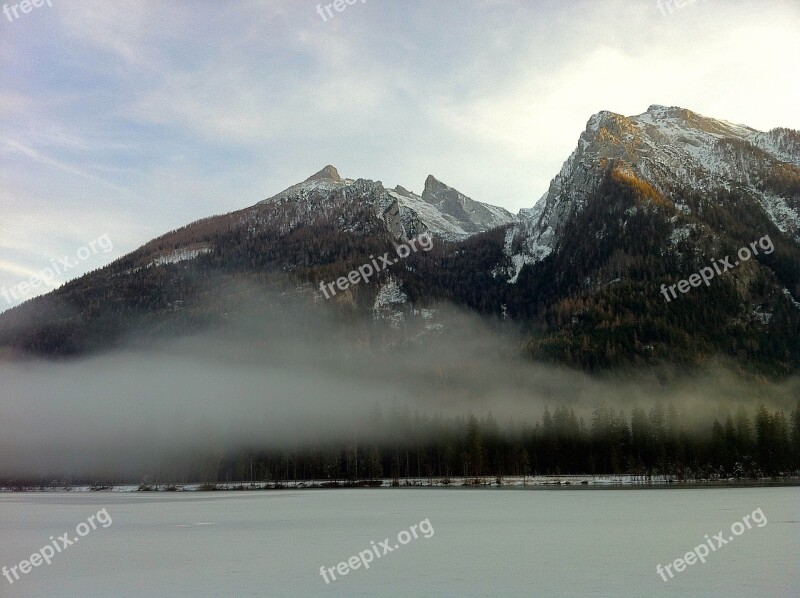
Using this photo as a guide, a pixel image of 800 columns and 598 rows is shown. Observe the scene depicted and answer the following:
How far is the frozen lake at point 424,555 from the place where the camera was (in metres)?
26.6

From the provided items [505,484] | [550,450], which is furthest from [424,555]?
[550,450]

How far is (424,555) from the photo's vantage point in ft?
116

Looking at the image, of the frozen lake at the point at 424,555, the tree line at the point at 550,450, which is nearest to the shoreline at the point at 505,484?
the tree line at the point at 550,450

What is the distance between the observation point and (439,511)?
218ft

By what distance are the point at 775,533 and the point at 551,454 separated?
350 ft

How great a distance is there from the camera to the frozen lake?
26.6 meters

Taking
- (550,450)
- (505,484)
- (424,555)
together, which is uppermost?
(424,555)

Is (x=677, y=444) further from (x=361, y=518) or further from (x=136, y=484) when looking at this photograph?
(x=136, y=484)

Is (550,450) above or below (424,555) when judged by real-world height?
below

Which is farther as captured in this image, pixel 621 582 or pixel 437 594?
pixel 621 582

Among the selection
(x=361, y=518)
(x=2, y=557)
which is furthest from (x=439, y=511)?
(x=2, y=557)

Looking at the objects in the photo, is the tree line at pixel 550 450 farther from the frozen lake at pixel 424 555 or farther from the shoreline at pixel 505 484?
the frozen lake at pixel 424 555

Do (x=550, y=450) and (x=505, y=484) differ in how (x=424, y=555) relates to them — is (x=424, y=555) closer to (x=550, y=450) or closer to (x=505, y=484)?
(x=505, y=484)

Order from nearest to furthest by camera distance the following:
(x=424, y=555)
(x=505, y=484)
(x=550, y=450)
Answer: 1. (x=424, y=555)
2. (x=505, y=484)
3. (x=550, y=450)
